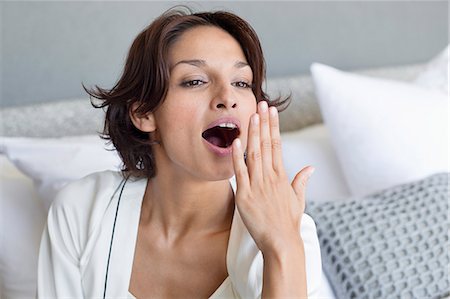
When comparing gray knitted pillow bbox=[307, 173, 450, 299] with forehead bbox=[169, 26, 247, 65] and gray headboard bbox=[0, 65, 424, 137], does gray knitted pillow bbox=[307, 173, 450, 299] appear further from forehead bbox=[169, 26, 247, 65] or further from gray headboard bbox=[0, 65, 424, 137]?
forehead bbox=[169, 26, 247, 65]

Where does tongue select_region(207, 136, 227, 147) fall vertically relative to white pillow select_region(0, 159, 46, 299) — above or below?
above

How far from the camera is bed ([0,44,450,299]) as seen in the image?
5.31ft

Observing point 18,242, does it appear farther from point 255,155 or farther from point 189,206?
point 255,155

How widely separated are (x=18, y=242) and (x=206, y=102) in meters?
0.65

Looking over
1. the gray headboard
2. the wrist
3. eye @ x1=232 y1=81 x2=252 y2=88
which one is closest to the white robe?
the wrist

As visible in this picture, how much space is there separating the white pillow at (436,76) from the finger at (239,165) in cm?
119

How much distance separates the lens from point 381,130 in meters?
1.98

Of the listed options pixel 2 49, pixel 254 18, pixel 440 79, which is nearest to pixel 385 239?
pixel 440 79

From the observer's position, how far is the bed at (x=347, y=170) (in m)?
1.62

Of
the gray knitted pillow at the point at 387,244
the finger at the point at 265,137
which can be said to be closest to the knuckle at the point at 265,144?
the finger at the point at 265,137

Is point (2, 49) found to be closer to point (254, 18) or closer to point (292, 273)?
point (254, 18)

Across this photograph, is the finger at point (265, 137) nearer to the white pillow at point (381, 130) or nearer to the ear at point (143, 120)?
the ear at point (143, 120)

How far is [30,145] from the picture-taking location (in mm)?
1783

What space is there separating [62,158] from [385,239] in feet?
2.52
